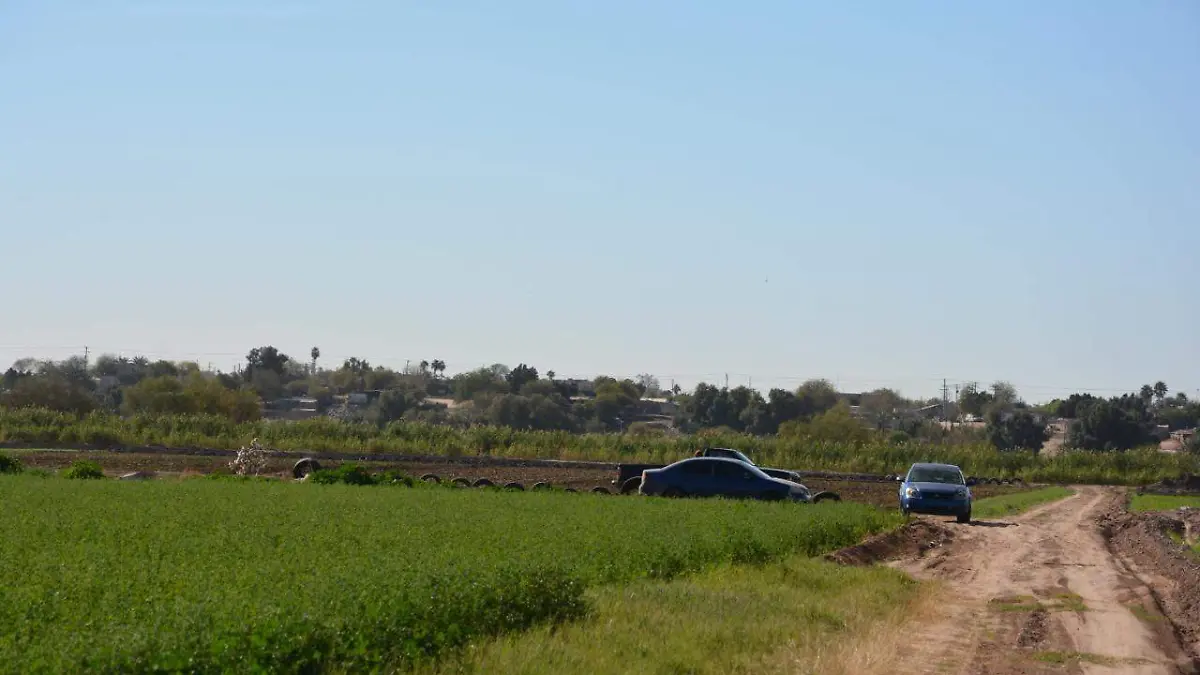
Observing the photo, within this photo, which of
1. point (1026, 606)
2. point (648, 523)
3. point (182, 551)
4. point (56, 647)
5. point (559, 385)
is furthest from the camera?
point (559, 385)


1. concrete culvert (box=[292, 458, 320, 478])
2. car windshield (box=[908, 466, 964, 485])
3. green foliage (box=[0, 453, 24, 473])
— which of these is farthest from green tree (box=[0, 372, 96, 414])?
car windshield (box=[908, 466, 964, 485])

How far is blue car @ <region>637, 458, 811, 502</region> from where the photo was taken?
37969 mm

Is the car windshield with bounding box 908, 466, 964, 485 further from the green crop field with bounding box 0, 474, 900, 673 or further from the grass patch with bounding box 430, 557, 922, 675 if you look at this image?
the grass patch with bounding box 430, 557, 922, 675

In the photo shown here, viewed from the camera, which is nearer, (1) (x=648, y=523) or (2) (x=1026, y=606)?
(2) (x=1026, y=606)

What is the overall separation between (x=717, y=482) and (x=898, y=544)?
9.03 metres

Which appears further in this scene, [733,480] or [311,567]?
[733,480]

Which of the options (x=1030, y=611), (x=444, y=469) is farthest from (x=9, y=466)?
(x=1030, y=611)

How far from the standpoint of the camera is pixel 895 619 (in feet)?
59.4

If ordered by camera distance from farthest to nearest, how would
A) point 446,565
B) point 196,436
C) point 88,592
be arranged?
point 196,436 → point 446,565 → point 88,592

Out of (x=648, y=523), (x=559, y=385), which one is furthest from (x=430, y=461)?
(x=559, y=385)

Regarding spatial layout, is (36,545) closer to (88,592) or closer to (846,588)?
(88,592)

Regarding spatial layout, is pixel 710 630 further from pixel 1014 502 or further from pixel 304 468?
pixel 1014 502

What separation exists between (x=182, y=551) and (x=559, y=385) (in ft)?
531

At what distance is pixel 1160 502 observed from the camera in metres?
55.1
